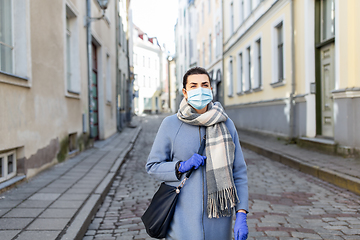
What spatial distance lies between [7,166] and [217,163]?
4554 mm

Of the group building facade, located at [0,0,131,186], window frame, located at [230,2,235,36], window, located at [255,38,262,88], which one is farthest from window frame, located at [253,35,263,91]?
building facade, located at [0,0,131,186]

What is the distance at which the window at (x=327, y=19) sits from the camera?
9159mm

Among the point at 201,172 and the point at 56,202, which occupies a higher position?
the point at 201,172

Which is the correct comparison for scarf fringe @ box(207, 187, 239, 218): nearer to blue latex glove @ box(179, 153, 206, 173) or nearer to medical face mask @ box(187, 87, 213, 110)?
blue latex glove @ box(179, 153, 206, 173)

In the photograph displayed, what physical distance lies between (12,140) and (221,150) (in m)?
4.39

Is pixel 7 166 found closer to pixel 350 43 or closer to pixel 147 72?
pixel 350 43

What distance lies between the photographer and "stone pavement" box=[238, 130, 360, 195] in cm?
597

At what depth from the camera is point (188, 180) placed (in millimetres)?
2100

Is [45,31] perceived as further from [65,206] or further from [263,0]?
[263,0]

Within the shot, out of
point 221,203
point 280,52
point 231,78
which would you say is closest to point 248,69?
point 231,78

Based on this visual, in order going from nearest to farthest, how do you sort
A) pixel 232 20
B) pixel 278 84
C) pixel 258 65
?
pixel 278 84, pixel 258 65, pixel 232 20

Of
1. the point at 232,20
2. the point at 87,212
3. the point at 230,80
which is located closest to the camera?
Result: the point at 87,212

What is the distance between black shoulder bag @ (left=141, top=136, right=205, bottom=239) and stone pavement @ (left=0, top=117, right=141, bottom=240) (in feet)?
5.74

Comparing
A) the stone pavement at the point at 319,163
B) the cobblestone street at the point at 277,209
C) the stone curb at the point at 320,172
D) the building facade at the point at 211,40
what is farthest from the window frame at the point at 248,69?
the cobblestone street at the point at 277,209
